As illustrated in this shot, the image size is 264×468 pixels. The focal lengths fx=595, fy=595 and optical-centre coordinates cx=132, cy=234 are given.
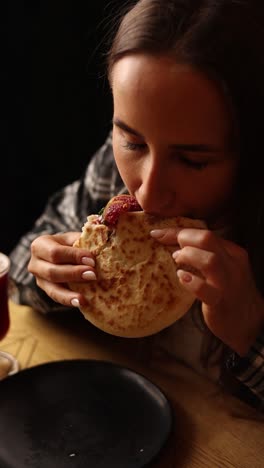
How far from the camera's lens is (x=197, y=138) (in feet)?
3.45

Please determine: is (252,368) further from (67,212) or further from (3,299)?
(67,212)

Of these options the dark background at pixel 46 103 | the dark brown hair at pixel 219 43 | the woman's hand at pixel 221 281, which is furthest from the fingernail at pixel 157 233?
the dark background at pixel 46 103

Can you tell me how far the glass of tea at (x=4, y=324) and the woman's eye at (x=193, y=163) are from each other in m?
0.57

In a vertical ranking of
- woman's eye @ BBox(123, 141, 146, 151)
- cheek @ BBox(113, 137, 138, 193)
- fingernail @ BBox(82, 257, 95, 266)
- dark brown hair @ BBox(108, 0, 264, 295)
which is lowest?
fingernail @ BBox(82, 257, 95, 266)

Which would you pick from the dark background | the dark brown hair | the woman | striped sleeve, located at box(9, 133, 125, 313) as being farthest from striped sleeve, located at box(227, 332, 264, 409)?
the dark background

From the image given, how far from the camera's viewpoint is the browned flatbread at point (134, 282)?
1163 mm

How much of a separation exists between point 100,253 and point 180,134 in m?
0.31

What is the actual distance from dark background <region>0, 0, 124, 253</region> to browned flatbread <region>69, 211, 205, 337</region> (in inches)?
58.5

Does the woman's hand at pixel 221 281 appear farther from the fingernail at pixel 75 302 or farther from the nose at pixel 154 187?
the fingernail at pixel 75 302

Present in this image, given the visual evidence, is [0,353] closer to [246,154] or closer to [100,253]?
[100,253]

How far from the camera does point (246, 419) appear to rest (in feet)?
4.01

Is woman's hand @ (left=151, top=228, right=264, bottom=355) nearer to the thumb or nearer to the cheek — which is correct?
the thumb

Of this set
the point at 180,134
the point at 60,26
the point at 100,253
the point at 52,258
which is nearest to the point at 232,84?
the point at 180,134

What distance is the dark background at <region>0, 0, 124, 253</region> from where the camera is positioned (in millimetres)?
2635
